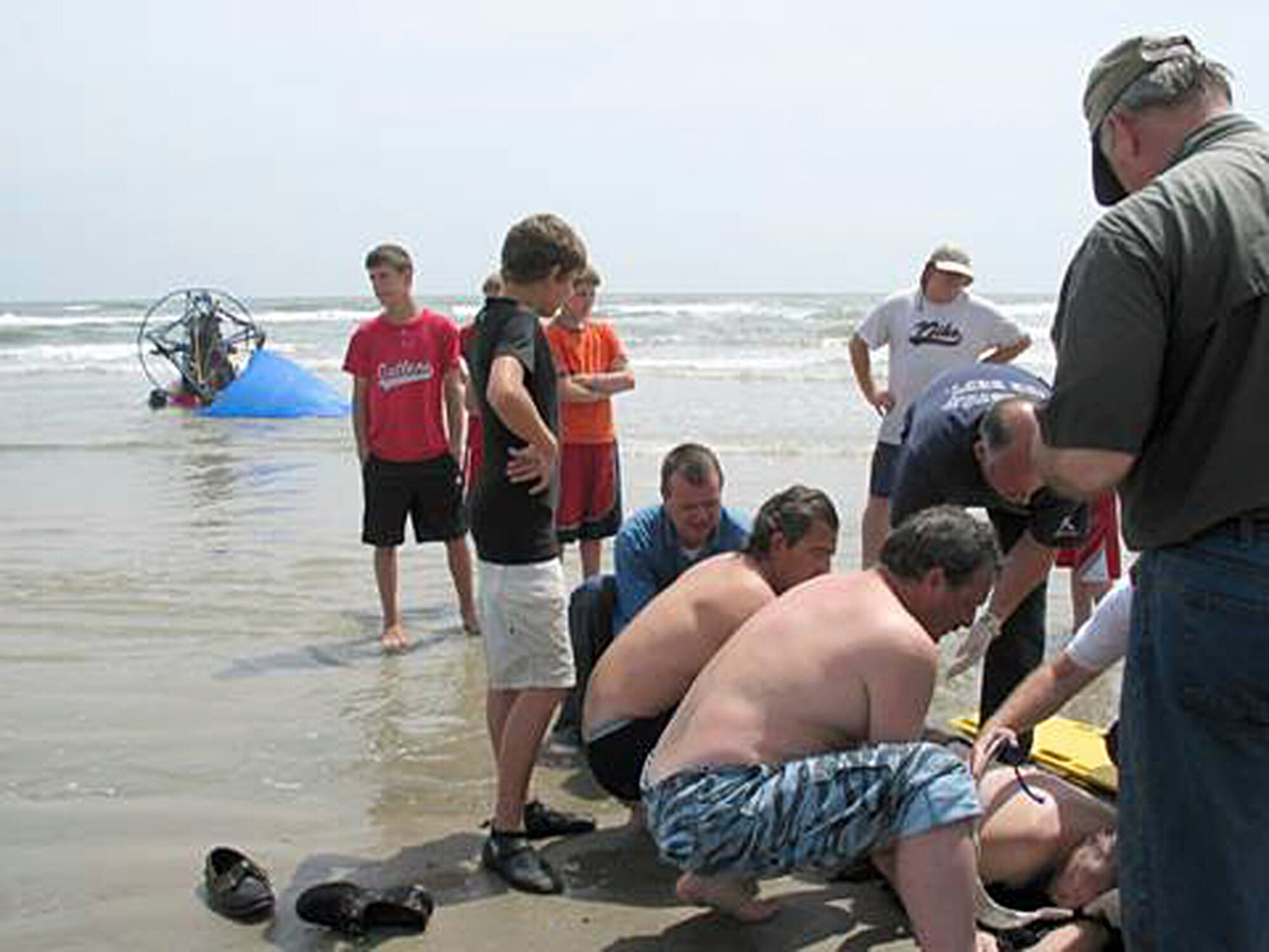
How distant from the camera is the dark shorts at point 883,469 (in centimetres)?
586

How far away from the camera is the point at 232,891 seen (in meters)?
3.24

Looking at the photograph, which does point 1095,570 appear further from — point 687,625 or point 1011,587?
point 687,625

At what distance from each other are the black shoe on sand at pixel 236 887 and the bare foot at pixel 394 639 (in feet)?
7.24

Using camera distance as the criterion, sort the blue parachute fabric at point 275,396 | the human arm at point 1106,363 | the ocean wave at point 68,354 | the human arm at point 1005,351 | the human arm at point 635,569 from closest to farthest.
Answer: the human arm at point 1106,363 < the human arm at point 635,569 < the human arm at point 1005,351 < the blue parachute fabric at point 275,396 < the ocean wave at point 68,354

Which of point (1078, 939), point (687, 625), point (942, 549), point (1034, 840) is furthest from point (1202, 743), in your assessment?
point (687, 625)

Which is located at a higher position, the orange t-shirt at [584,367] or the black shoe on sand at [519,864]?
the orange t-shirt at [584,367]

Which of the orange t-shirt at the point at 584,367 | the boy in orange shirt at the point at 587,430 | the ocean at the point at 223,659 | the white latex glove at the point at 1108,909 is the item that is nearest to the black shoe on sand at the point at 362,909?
the ocean at the point at 223,659

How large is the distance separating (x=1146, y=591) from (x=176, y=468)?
982 centimetres

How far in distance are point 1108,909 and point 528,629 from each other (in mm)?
1534

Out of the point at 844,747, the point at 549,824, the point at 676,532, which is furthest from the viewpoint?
the point at 676,532

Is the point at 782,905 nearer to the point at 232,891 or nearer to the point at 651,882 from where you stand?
the point at 651,882

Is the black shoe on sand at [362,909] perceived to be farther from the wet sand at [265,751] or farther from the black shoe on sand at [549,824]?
the black shoe on sand at [549,824]

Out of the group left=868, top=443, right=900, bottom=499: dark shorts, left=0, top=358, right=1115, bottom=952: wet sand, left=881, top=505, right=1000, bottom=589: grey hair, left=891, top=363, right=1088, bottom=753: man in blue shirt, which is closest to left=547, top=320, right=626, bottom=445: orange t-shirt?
left=0, top=358, right=1115, bottom=952: wet sand

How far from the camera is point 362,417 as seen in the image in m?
5.89
